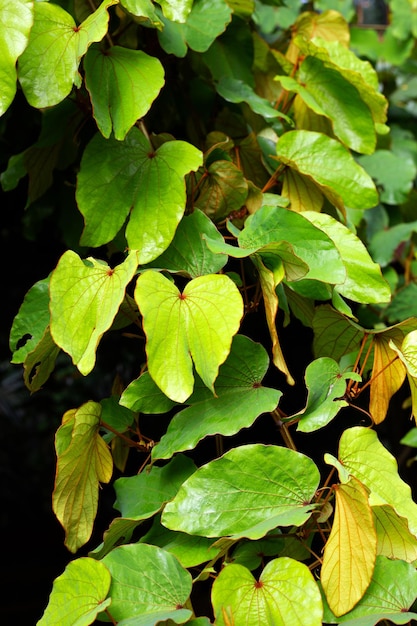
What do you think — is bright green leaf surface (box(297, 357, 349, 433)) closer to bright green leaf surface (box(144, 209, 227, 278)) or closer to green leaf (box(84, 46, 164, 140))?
bright green leaf surface (box(144, 209, 227, 278))

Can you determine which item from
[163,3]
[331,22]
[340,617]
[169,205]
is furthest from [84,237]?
[331,22]

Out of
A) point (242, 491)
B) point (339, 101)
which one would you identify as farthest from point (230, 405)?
point (339, 101)

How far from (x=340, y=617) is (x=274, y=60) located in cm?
80

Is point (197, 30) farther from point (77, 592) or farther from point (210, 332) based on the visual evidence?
point (77, 592)

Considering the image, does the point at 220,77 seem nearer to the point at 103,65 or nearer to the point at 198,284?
the point at 103,65

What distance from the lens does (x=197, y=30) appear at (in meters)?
0.83

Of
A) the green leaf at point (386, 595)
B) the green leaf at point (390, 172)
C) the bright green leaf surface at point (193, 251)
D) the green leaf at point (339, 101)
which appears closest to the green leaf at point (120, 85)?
the bright green leaf surface at point (193, 251)

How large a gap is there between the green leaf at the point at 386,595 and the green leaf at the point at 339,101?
0.53 meters

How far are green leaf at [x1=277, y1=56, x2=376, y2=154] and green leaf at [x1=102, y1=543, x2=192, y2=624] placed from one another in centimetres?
57

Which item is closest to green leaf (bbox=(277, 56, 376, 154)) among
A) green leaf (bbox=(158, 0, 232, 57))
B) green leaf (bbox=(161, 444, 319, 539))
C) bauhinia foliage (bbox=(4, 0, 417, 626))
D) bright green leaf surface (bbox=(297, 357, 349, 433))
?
bauhinia foliage (bbox=(4, 0, 417, 626))

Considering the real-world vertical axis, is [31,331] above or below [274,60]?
below

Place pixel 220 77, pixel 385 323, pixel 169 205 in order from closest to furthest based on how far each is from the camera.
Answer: pixel 169 205 < pixel 220 77 < pixel 385 323

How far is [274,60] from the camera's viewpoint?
3.37ft

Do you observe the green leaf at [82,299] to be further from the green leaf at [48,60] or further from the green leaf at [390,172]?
the green leaf at [390,172]
